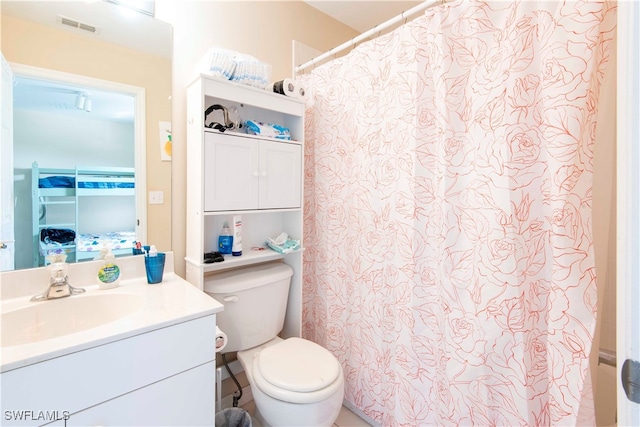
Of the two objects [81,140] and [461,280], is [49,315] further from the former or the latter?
[461,280]

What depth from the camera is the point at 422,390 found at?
128 centimetres

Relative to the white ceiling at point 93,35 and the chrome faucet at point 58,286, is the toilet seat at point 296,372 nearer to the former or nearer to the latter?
the chrome faucet at point 58,286

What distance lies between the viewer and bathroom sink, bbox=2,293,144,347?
0.94 m

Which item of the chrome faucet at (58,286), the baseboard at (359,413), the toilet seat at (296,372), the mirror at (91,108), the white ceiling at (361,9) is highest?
the white ceiling at (361,9)

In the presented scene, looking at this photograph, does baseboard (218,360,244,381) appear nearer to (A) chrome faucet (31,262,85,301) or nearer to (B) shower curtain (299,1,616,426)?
(B) shower curtain (299,1,616,426)

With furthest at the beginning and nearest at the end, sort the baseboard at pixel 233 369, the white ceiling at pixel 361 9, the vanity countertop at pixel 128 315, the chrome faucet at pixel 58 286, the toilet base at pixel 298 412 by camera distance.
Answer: the white ceiling at pixel 361 9 → the baseboard at pixel 233 369 → the toilet base at pixel 298 412 → the chrome faucet at pixel 58 286 → the vanity countertop at pixel 128 315

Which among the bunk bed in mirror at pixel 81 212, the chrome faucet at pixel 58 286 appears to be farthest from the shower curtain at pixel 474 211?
the chrome faucet at pixel 58 286

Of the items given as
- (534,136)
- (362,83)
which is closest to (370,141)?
(362,83)

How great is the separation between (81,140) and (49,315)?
25.9 inches

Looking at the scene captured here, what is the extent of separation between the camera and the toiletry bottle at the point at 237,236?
58.6 inches

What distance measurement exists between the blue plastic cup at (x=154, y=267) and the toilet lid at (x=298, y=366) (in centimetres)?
58

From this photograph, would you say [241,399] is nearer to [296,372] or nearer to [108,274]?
[296,372]

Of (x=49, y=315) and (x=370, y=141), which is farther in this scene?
(x=370, y=141)
